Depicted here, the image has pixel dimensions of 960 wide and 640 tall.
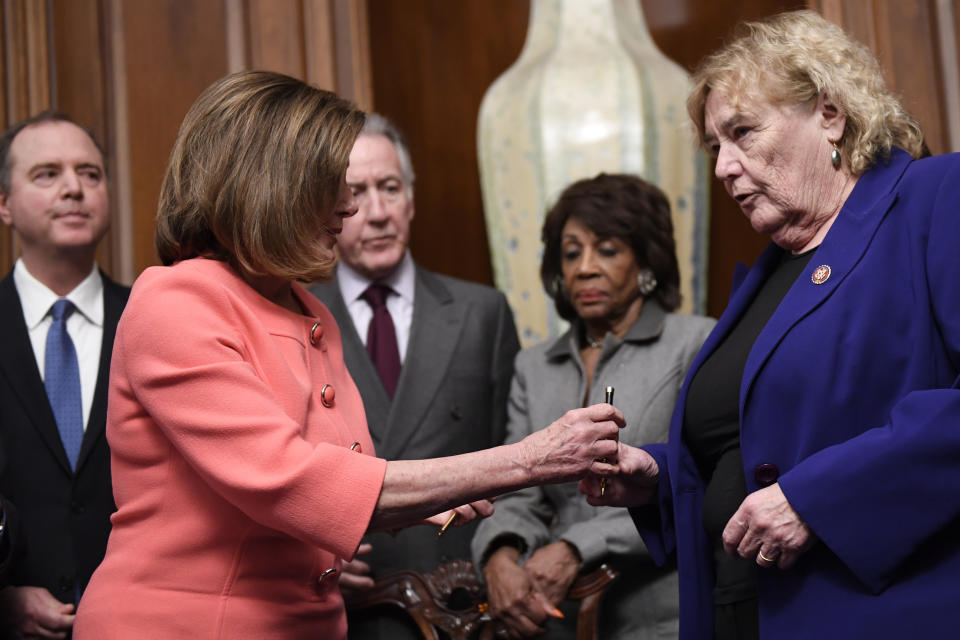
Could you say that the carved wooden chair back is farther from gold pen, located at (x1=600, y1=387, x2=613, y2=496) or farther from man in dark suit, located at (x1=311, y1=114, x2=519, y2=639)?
gold pen, located at (x1=600, y1=387, x2=613, y2=496)

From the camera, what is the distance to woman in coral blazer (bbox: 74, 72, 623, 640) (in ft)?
4.98

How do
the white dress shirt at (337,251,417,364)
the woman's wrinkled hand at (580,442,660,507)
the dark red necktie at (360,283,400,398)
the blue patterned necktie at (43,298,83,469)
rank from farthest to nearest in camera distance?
the white dress shirt at (337,251,417,364) → the dark red necktie at (360,283,400,398) → the blue patterned necktie at (43,298,83,469) → the woman's wrinkled hand at (580,442,660,507)

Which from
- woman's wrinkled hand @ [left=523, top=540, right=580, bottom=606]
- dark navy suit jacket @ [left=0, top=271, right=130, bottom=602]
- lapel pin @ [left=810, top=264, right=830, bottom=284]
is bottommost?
woman's wrinkled hand @ [left=523, top=540, right=580, bottom=606]

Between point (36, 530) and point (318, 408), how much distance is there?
1.14m

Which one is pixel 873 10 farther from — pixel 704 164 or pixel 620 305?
pixel 620 305

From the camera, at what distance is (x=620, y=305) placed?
283 centimetres

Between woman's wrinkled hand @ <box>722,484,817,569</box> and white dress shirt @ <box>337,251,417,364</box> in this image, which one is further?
white dress shirt @ <box>337,251,417,364</box>

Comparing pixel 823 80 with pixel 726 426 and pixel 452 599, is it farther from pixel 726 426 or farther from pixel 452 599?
pixel 452 599

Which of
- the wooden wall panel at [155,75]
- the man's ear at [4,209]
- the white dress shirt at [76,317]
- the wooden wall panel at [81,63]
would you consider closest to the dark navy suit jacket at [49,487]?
the white dress shirt at [76,317]

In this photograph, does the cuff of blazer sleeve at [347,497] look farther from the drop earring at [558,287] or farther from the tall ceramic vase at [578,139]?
the tall ceramic vase at [578,139]

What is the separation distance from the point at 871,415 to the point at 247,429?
3.06ft

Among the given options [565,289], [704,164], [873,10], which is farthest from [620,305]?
[873,10]

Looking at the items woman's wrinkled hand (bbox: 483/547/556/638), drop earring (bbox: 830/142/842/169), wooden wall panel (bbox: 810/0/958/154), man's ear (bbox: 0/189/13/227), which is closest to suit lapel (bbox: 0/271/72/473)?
man's ear (bbox: 0/189/13/227)

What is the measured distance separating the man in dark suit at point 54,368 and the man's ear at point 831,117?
1.77m
